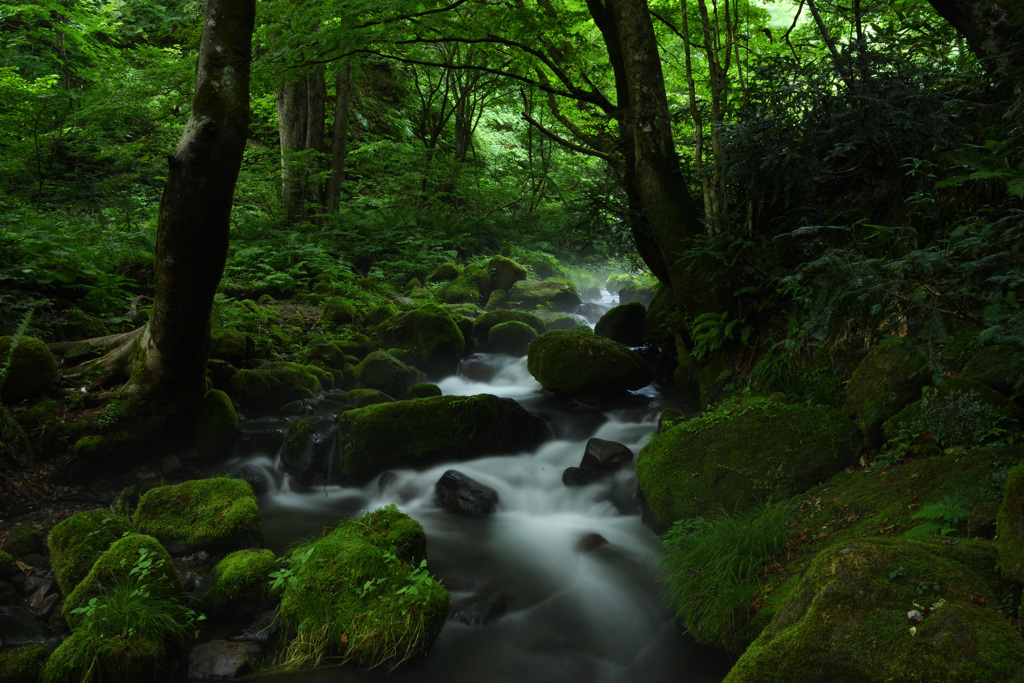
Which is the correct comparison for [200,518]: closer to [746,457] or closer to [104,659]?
[104,659]

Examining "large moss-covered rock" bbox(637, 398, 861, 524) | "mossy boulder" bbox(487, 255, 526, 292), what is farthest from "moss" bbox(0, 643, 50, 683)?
"mossy boulder" bbox(487, 255, 526, 292)

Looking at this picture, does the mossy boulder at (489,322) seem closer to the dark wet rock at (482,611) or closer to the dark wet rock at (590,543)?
the dark wet rock at (590,543)

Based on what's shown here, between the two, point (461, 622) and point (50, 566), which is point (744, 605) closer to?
point (461, 622)

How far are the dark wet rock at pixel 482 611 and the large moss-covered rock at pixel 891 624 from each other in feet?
7.43

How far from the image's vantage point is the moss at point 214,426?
6336mm

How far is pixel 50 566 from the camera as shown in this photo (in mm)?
4211

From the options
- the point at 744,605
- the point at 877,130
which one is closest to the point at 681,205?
the point at 877,130

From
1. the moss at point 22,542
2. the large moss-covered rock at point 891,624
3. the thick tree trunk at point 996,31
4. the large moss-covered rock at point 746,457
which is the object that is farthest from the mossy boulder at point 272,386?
the thick tree trunk at point 996,31

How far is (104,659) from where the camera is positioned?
10.4 ft

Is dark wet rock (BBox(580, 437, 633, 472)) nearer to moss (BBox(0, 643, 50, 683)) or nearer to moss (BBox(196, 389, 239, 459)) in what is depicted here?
moss (BBox(196, 389, 239, 459))

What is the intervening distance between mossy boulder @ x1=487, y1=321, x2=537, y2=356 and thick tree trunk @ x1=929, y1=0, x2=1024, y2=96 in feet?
27.1

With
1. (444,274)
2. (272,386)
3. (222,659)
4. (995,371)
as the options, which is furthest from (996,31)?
(444,274)

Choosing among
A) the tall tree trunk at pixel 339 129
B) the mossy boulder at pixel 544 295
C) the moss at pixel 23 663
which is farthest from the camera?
the mossy boulder at pixel 544 295

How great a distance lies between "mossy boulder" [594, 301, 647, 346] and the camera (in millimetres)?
10250
